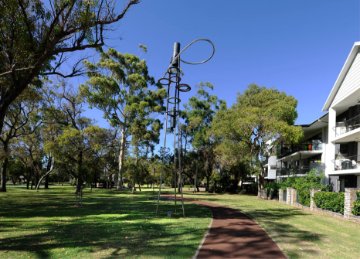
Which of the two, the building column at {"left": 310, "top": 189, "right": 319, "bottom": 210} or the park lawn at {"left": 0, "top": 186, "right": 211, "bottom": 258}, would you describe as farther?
the building column at {"left": 310, "top": 189, "right": 319, "bottom": 210}

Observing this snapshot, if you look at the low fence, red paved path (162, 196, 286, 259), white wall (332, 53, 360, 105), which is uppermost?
white wall (332, 53, 360, 105)

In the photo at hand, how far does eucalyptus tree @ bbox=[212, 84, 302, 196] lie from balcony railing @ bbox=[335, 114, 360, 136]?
5392 mm

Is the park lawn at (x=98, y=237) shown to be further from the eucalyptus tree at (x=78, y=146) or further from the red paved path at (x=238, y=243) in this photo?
the eucalyptus tree at (x=78, y=146)

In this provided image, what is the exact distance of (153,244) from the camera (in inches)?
352

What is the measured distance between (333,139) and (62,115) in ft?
93.5

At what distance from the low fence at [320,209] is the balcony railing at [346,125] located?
6.85 meters

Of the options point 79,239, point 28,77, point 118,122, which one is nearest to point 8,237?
point 79,239

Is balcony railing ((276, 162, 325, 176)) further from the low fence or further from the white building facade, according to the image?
the low fence

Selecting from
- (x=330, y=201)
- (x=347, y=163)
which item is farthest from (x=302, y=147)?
(x=330, y=201)

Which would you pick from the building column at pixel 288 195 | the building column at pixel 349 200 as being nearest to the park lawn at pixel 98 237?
the building column at pixel 349 200

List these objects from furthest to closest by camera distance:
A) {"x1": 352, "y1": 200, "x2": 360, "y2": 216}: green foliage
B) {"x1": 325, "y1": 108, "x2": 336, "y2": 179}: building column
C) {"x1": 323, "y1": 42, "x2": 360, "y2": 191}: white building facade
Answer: {"x1": 325, "y1": 108, "x2": 336, "y2": 179}: building column < {"x1": 323, "y1": 42, "x2": 360, "y2": 191}: white building facade < {"x1": 352, "y1": 200, "x2": 360, "y2": 216}: green foliage

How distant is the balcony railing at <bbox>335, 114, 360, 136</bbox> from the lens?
26259mm

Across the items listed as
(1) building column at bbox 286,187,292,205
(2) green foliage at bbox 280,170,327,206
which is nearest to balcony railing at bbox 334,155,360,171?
(2) green foliage at bbox 280,170,327,206

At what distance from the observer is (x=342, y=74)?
2688cm
